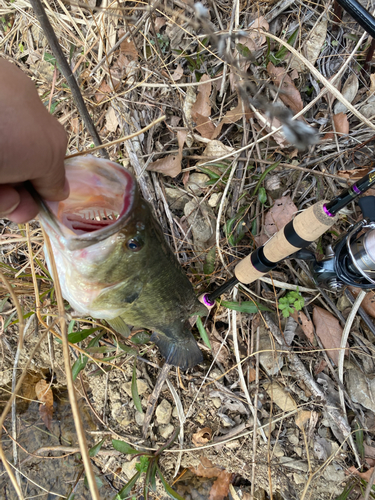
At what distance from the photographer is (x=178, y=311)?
7.45 feet

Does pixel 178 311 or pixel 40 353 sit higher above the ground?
pixel 178 311

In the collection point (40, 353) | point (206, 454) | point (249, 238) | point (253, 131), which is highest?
point (253, 131)

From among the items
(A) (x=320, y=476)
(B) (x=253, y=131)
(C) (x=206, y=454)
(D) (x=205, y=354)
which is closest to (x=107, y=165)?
(B) (x=253, y=131)

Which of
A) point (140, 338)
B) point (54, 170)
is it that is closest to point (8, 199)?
point (54, 170)

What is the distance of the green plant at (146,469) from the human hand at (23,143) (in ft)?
7.58

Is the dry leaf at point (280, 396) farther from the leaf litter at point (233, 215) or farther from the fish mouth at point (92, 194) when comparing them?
the fish mouth at point (92, 194)

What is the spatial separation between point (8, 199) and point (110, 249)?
539 mm

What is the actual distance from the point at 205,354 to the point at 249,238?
3.77 feet

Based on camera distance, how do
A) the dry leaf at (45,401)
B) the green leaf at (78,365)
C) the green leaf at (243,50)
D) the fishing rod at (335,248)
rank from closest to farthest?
the fishing rod at (335,248)
the green leaf at (243,50)
the green leaf at (78,365)
the dry leaf at (45,401)

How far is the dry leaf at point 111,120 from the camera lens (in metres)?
2.85

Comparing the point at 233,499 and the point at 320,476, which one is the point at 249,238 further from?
the point at 233,499

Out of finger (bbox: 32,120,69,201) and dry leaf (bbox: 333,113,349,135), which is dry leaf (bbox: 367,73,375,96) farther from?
finger (bbox: 32,120,69,201)

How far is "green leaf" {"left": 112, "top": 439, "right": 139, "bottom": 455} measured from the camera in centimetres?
261

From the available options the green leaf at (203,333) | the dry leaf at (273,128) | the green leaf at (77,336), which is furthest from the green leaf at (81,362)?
the dry leaf at (273,128)
